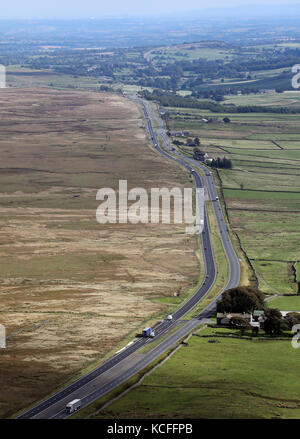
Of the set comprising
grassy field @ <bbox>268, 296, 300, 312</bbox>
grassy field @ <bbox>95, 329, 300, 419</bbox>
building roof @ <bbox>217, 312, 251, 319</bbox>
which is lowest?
grassy field @ <bbox>268, 296, 300, 312</bbox>

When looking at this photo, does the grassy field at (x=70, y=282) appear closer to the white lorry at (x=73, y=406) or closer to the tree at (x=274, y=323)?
the white lorry at (x=73, y=406)

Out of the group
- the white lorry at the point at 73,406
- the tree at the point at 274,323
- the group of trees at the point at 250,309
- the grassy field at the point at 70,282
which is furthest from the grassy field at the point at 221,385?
the grassy field at the point at 70,282

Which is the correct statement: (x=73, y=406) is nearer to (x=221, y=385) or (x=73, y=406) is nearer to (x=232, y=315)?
(x=221, y=385)

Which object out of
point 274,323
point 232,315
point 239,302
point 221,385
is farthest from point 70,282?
point 221,385

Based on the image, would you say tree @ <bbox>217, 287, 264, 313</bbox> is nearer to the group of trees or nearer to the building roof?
the group of trees

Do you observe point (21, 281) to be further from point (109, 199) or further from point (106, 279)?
point (109, 199)

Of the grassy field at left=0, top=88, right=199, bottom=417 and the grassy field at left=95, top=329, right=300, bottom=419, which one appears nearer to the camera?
the grassy field at left=95, top=329, right=300, bottom=419

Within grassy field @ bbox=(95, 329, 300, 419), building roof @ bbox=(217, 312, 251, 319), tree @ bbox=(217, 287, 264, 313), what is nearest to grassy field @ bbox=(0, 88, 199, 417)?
tree @ bbox=(217, 287, 264, 313)
